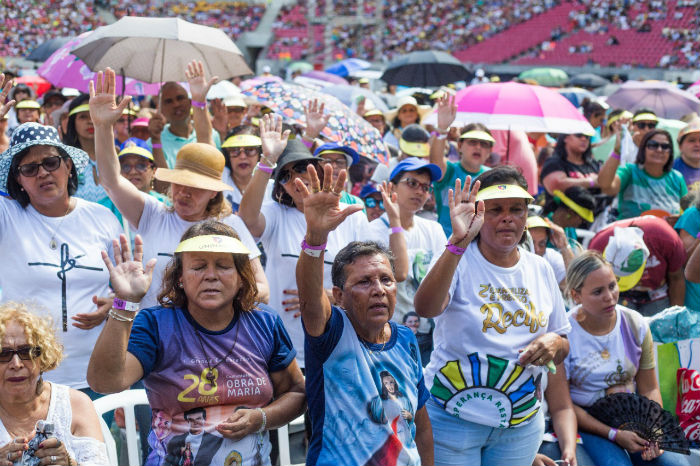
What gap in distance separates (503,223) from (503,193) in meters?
0.12

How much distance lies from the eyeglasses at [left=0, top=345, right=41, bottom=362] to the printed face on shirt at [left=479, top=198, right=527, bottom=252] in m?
1.73

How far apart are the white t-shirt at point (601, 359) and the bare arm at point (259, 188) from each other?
1.63 meters

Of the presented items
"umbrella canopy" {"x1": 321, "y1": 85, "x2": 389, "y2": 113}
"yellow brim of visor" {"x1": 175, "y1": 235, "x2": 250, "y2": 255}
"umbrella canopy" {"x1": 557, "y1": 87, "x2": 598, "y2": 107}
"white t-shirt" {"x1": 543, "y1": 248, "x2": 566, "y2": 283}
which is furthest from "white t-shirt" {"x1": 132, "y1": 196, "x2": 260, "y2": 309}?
"umbrella canopy" {"x1": 557, "y1": 87, "x2": 598, "y2": 107}

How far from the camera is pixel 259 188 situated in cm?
383

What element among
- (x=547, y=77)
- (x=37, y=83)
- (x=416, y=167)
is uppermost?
(x=547, y=77)

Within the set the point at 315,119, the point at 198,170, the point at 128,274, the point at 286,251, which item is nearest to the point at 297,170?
the point at 286,251

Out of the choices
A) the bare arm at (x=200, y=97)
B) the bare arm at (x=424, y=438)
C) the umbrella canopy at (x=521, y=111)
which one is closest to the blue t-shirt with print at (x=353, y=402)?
the bare arm at (x=424, y=438)

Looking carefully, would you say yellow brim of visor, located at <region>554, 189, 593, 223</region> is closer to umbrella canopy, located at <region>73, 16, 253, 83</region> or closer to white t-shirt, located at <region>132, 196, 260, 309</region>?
umbrella canopy, located at <region>73, 16, 253, 83</region>

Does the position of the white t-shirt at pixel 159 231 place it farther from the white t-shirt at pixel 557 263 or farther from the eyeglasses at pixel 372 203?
the white t-shirt at pixel 557 263

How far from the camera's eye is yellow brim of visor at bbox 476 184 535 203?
10.2 ft

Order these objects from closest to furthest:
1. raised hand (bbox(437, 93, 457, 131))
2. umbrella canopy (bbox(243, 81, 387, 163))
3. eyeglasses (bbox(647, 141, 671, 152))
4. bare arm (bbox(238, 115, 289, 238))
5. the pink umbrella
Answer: bare arm (bbox(238, 115, 289, 238)) < umbrella canopy (bbox(243, 81, 387, 163)) < raised hand (bbox(437, 93, 457, 131)) < the pink umbrella < eyeglasses (bbox(647, 141, 671, 152))

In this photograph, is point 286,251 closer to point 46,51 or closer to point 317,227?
point 317,227

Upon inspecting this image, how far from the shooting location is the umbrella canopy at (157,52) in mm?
5266

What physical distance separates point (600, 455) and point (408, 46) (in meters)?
32.9
